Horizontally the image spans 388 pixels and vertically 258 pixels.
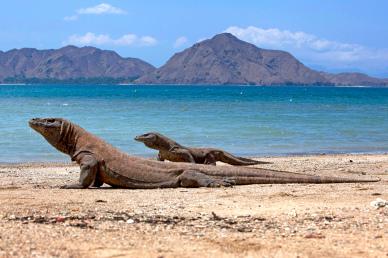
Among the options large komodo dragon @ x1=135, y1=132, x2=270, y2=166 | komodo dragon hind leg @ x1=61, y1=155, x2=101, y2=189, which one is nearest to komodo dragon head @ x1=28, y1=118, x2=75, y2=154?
komodo dragon hind leg @ x1=61, y1=155, x2=101, y2=189

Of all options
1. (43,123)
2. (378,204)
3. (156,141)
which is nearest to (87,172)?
(43,123)

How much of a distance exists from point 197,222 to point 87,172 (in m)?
4.52

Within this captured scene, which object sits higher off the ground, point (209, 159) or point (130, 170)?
point (130, 170)

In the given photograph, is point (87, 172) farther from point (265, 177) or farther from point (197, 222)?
point (197, 222)

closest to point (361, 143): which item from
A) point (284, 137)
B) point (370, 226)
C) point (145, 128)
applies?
point (284, 137)

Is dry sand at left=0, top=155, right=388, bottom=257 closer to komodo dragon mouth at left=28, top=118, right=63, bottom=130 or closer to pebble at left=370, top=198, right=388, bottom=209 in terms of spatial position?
pebble at left=370, top=198, right=388, bottom=209

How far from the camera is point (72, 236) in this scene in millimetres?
7164

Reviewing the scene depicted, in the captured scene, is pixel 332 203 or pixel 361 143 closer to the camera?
pixel 332 203

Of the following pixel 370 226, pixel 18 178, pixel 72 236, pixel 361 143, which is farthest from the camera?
pixel 361 143

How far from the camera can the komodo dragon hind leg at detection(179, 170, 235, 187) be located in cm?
1262

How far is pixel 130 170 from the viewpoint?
12.5m

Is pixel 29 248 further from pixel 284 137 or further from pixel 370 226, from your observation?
pixel 284 137

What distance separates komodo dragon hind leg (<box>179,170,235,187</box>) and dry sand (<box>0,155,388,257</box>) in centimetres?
33

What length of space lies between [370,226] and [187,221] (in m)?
2.01
